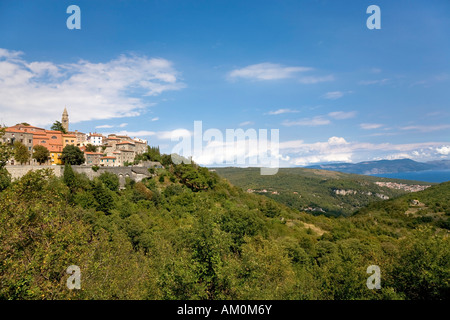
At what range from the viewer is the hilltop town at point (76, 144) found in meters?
45.3

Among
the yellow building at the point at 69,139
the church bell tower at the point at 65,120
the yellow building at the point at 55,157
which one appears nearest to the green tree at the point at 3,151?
the yellow building at the point at 55,157

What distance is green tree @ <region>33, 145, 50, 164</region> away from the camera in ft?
147

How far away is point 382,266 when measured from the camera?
19.4 metres

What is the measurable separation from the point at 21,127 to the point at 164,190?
1295 inches

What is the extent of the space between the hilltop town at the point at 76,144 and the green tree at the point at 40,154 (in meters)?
0.63

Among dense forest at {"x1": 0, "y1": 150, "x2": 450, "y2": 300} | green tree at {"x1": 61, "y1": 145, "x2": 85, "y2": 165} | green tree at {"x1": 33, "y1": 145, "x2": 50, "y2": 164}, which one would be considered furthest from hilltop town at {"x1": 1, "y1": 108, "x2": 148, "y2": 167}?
dense forest at {"x1": 0, "y1": 150, "x2": 450, "y2": 300}

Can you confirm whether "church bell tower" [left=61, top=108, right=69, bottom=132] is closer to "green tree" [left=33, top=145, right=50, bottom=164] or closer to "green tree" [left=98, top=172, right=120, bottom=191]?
"green tree" [left=33, top=145, right=50, bottom=164]

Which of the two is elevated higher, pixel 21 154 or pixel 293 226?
pixel 21 154

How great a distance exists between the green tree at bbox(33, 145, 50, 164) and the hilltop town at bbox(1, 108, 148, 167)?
24.7 inches

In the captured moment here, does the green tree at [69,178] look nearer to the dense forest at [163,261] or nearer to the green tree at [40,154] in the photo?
the dense forest at [163,261]

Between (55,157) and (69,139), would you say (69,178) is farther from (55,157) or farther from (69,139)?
(69,139)
